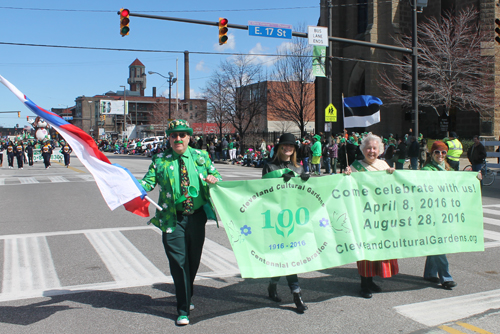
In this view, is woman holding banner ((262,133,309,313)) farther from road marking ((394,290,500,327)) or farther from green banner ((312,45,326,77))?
green banner ((312,45,326,77))

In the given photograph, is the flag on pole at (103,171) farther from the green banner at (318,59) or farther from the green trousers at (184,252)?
the green banner at (318,59)

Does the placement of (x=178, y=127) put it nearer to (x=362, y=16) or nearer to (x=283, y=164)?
(x=283, y=164)

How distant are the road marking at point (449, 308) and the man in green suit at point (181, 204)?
6.87 ft

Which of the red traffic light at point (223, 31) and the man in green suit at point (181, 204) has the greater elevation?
the red traffic light at point (223, 31)

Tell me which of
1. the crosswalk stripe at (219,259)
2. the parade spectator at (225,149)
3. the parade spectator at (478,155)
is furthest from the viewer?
the parade spectator at (225,149)

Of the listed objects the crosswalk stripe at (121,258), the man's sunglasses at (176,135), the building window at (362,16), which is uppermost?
the building window at (362,16)

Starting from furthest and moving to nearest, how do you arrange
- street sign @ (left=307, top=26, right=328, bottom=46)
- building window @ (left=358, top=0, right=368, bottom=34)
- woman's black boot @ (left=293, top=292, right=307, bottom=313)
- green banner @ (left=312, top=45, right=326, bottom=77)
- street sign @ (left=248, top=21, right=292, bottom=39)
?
building window @ (left=358, top=0, right=368, bottom=34)
green banner @ (left=312, top=45, right=326, bottom=77)
street sign @ (left=307, top=26, right=328, bottom=46)
street sign @ (left=248, top=21, right=292, bottom=39)
woman's black boot @ (left=293, top=292, right=307, bottom=313)

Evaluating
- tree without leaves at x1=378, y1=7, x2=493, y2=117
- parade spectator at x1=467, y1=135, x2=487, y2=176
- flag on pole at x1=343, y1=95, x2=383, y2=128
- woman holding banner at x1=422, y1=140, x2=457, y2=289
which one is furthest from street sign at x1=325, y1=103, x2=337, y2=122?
woman holding banner at x1=422, y1=140, x2=457, y2=289

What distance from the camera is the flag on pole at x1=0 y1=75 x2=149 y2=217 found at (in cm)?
447

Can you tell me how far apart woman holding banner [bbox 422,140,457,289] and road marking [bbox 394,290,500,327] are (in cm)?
30

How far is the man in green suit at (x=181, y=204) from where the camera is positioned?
14.3 ft

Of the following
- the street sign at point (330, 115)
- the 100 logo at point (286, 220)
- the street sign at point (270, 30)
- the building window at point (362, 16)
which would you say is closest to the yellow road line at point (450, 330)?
the 100 logo at point (286, 220)

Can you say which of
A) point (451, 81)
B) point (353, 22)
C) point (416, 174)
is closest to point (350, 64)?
point (353, 22)

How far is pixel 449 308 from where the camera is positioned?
4.68 meters
